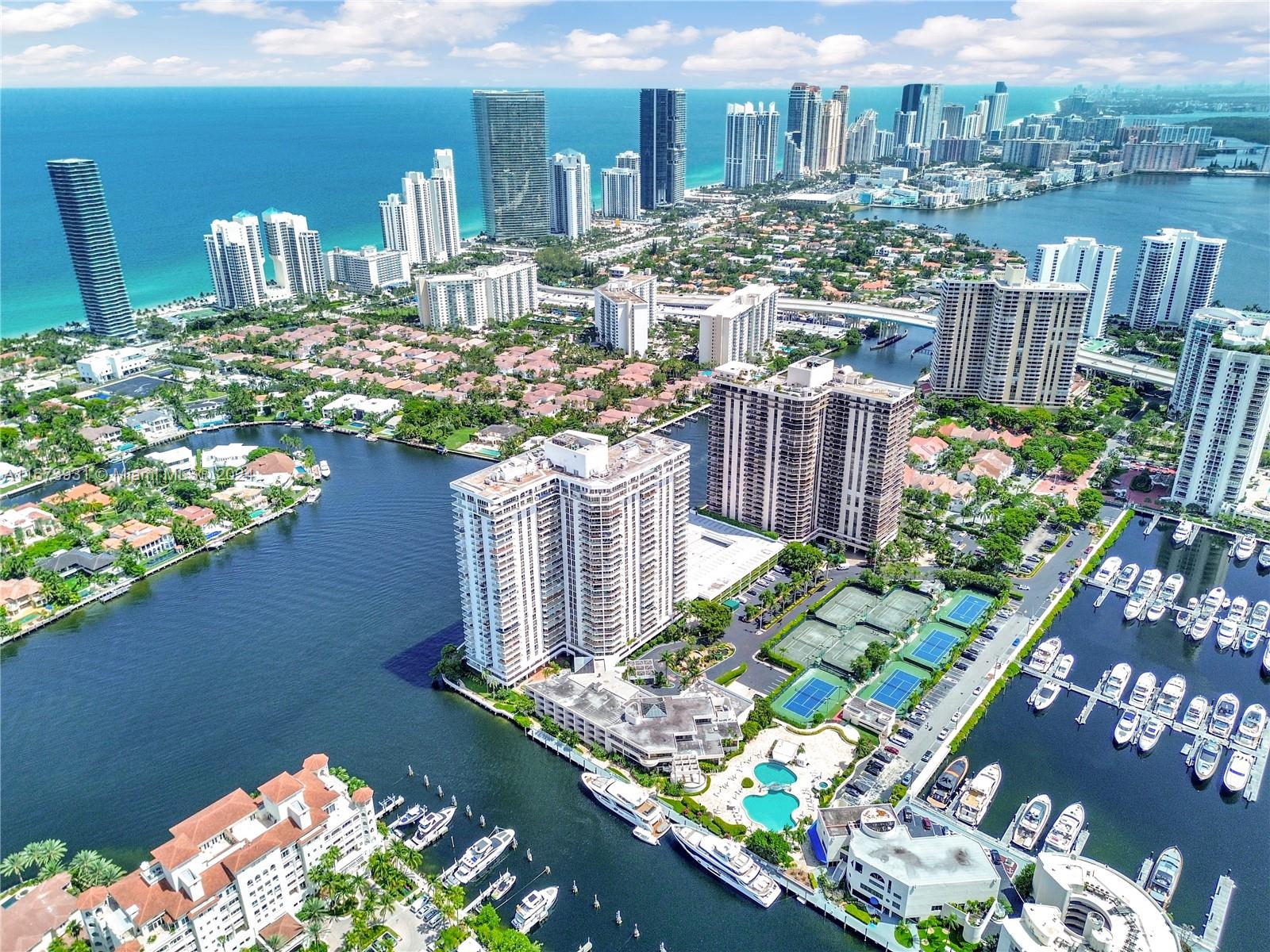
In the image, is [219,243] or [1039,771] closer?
[1039,771]

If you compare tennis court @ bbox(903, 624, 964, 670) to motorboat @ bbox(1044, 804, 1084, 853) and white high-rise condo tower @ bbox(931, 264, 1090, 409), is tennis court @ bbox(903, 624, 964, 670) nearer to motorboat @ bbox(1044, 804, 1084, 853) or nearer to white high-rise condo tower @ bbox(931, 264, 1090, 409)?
motorboat @ bbox(1044, 804, 1084, 853)

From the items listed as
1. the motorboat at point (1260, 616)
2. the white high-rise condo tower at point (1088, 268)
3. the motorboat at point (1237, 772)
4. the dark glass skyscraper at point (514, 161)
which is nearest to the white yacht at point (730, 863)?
the motorboat at point (1237, 772)

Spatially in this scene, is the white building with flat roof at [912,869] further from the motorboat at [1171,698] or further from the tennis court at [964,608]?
the tennis court at [964,608]

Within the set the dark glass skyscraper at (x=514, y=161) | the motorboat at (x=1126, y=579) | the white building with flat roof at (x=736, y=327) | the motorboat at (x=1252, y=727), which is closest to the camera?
the motorboat at (x=1252, y=727)

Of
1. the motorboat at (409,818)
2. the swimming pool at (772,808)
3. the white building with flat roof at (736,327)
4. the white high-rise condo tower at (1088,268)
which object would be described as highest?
the white high-rise condo tower at (1088,268)

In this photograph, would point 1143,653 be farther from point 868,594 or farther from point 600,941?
point 600,941

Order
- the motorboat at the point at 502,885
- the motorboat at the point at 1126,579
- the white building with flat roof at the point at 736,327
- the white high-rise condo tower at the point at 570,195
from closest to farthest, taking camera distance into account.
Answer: the motorboat at the point at 502,885
the motorboat at the point at 1126,579
the white building with flat roof at the point at 736,327
the white high-rise condo tower at the point at 570,195

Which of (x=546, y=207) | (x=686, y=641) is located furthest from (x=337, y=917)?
(x=546, y=207)
